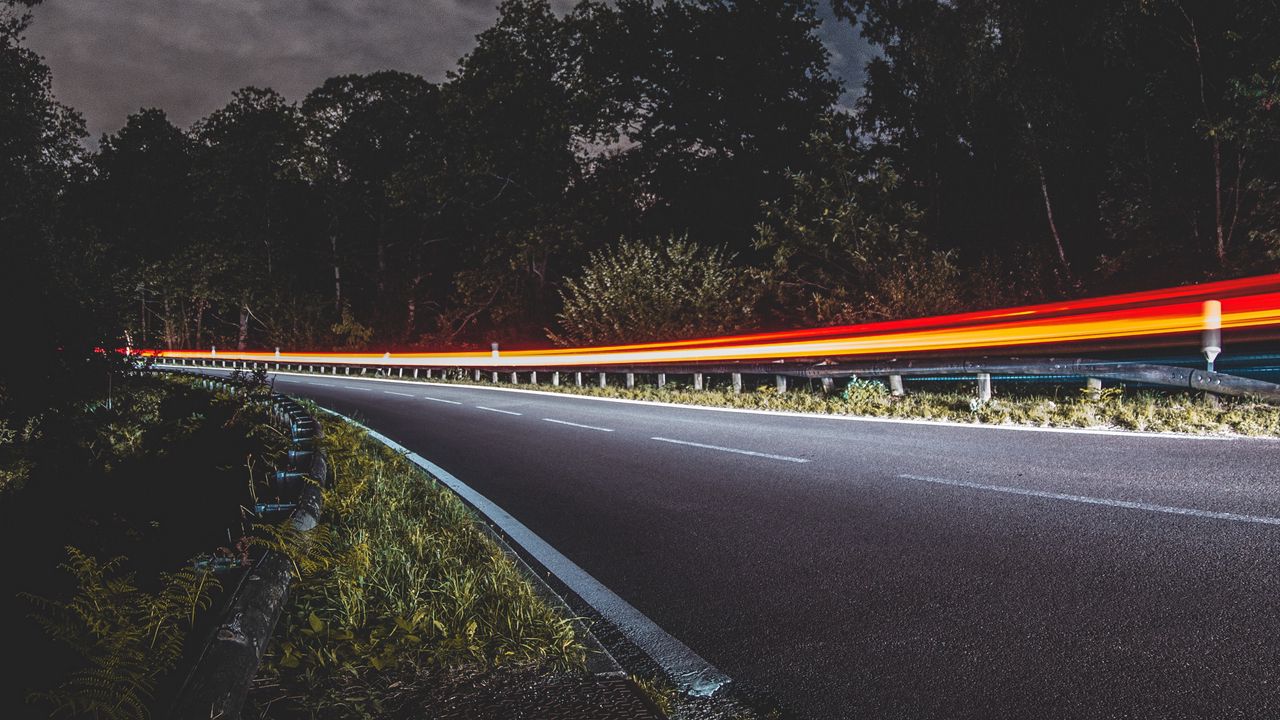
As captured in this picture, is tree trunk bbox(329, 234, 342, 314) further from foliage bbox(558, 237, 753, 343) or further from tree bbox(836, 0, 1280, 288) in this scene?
tree bbox(836, 0, 1280, 288)

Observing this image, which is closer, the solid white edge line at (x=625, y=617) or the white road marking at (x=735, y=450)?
the solid white edge line at (x=625, y=617)

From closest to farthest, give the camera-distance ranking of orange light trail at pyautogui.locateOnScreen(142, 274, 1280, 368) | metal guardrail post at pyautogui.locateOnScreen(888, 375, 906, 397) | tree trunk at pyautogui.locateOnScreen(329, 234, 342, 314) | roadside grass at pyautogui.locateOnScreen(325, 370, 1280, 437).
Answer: roadside grass at pyautogui.locateOnScreen(325, 370, 1280, 437) < orange light trail at pyautogui.locateOnScreen(142, 274, 1280, 368) < metal guardrail post at pyautogui.locateOnScreen(888, 375, 906, 397) < tree trunk at pyautogui.locateOnScreen(329, 234, 342, 314)

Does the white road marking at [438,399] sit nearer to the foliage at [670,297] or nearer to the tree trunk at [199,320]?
the foliage at [670,297]

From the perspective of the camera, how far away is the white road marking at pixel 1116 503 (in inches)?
177

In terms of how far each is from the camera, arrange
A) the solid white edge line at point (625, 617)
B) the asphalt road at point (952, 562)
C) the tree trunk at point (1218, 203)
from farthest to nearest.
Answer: the tree trunk at point (1218, 203), the solid white edge line at point (625, 617), the asphalt road at point (952, 562)

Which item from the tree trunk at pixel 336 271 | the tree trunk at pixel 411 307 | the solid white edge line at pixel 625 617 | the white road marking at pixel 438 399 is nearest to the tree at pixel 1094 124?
the white road marking at pixel 438 399

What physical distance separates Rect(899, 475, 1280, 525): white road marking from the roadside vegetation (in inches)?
208

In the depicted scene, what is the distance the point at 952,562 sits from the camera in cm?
415

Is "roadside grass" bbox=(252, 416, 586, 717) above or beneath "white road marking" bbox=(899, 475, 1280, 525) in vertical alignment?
beneath

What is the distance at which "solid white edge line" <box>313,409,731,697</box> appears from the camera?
10.0 ft

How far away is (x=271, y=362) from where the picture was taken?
43.5 m

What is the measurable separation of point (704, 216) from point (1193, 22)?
18.8 metres

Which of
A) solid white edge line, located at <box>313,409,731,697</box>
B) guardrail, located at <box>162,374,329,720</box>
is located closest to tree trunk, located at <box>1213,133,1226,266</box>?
solid white edge line, located at <box>313,409,731,697</box>

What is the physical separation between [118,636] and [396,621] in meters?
1.34
